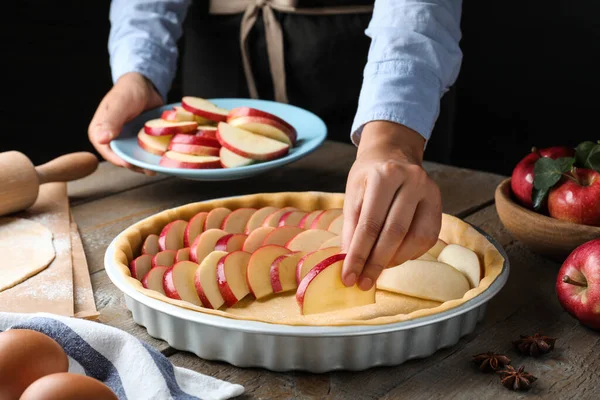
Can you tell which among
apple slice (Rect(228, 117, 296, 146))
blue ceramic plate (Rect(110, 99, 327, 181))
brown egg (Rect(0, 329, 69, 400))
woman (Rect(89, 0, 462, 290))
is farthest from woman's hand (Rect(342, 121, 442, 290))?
apple slice (Rect(228, 117, 296, 146))

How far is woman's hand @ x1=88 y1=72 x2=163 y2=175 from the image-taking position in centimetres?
186

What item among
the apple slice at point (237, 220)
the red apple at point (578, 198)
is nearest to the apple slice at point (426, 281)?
the red apple at point (578, 198)

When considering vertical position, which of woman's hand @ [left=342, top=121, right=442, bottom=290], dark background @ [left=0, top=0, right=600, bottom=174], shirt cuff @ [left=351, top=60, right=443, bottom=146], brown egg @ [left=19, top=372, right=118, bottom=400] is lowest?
dark background @ [left=0, top=0, right=600, bottom=174]

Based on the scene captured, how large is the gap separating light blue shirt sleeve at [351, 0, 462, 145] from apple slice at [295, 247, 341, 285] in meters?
0.25

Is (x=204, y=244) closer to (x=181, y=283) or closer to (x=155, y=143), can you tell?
(x=181, y=283)

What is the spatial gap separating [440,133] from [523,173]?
3.54 ft

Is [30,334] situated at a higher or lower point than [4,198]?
higher

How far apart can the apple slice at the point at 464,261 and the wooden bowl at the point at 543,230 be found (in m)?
0.15

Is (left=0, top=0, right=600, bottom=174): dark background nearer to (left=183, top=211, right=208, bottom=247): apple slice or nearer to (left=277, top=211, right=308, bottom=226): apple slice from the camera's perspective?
(left=277, top=211, right=308, bottom=226): apple slice

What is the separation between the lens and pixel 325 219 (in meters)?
1.40

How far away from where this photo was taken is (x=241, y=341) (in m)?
1.01

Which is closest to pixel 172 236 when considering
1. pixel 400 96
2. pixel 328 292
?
pixel 328 292

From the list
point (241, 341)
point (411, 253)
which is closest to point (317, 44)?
point (411, 253)

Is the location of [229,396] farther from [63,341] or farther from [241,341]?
[63,341]
